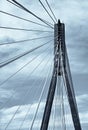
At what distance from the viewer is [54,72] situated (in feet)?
92.9

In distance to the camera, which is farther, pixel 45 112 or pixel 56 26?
pixel 56 26

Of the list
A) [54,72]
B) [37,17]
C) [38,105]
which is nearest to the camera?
[37,17]

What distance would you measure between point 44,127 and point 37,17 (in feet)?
25.1

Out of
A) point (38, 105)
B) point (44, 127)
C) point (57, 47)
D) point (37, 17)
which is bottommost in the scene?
point (44, 127)

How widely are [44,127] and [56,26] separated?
735 cm

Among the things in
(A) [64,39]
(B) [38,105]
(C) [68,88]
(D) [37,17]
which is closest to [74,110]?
(C) [68,88]

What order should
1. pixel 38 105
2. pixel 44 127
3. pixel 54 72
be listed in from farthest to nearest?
pixel 54 72 < pixel 44 127 < pixel 38 105

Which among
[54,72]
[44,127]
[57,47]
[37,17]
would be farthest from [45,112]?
[37,17]

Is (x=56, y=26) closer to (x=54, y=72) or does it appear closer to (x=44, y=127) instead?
(x=54, y=72)

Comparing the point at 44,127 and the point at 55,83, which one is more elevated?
the point at 55,83

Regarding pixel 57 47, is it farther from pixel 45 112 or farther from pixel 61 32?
pixel 45 112

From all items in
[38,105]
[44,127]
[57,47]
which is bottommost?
[44,127]

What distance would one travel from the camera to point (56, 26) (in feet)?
Result: 97.0

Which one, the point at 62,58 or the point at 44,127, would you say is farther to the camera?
the point at 62,58
